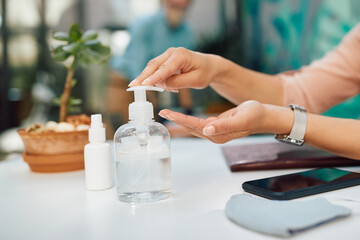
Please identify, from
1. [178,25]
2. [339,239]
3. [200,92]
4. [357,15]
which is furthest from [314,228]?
[200,92]

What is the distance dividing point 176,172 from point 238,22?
10.8 ft

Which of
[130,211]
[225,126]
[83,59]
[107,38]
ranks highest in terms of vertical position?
[107,38]

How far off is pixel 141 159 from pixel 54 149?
11.2 inches

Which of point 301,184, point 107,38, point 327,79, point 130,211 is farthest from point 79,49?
point 107,38

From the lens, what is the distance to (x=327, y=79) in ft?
3.32

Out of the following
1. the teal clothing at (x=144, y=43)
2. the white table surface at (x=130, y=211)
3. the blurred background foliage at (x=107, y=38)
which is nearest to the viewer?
the white table surface at (x=130, y=211)

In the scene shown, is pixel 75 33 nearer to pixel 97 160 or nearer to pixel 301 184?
pixel 97 160

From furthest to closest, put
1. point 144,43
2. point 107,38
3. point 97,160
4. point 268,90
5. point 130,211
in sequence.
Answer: point 107,38 < point 144,43 < point 268,90 < point 97,160 < point 130,211

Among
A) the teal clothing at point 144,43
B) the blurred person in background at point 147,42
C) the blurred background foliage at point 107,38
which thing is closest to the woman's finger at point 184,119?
the blurred person in background at point 147,42

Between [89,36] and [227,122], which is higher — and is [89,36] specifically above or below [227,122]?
above

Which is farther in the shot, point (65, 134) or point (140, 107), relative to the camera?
point (65, 134)

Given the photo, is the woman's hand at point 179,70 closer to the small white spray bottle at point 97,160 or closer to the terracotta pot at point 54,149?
the small white spray bottle at point 97,160

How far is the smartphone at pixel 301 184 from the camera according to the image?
0.47 m

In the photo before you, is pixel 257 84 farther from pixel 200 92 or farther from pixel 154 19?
pixel 200 92
